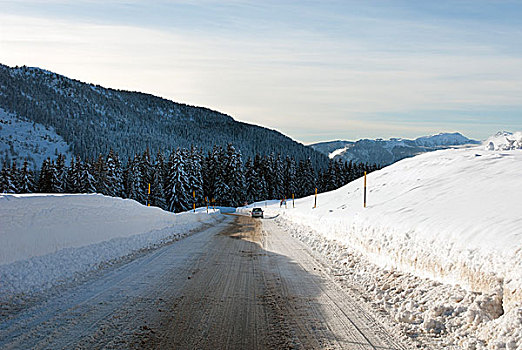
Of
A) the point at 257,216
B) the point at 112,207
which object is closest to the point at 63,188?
the point at 257,216

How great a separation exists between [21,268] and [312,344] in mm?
6458

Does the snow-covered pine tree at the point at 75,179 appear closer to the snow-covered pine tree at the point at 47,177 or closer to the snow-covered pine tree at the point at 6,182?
the snow-covered pine tree at the point at 47,177

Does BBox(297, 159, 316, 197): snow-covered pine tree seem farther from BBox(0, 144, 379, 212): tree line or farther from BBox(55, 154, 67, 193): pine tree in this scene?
BBox(55, 154, 67, 193): pine tree

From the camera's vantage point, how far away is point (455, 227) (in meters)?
8.28

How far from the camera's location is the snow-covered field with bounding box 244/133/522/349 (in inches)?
227

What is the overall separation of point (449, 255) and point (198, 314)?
4421 millimetres

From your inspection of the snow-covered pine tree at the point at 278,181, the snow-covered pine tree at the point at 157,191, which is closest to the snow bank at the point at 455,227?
the snow-covered pine tree at the point at 157,191

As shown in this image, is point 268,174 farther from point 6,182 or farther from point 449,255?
point 449,255

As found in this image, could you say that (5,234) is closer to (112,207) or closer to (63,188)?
(112,207)

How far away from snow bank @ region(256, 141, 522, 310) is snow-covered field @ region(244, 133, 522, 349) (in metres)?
0.02

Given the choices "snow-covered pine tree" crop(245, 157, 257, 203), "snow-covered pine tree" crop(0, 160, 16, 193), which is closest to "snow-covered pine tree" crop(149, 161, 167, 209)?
"snow-covered pine tree" crop(245, 157, 257, 203)

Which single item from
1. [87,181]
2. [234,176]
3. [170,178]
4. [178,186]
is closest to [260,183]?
[234,176]

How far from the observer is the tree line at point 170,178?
68.6 metres

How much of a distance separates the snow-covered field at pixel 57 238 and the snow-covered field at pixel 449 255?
6502mm
